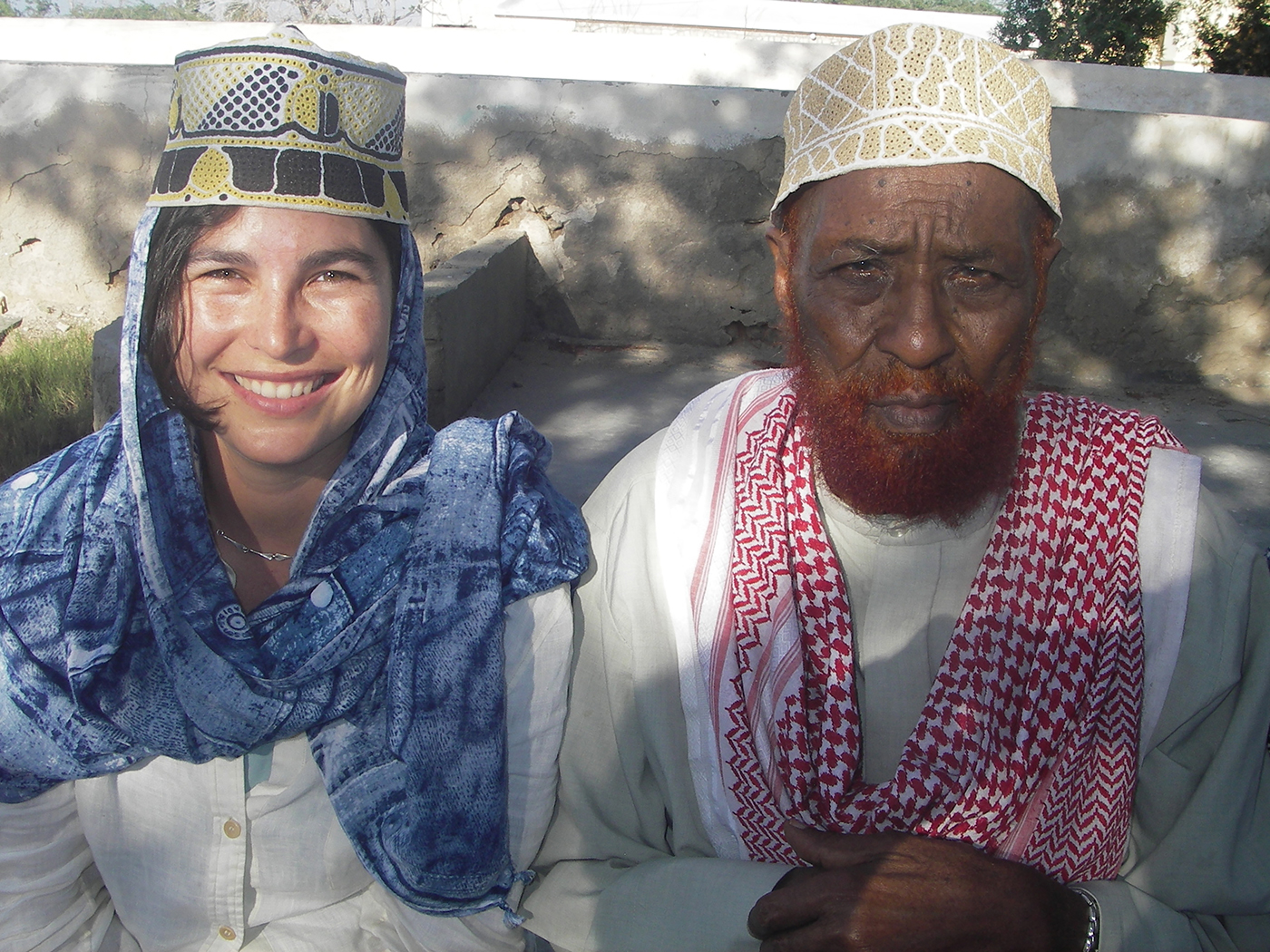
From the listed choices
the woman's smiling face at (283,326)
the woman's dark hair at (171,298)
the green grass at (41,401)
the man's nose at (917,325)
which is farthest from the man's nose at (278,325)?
the green grass at (41,401)

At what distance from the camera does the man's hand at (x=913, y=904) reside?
1.55 metres

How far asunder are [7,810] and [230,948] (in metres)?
0.44

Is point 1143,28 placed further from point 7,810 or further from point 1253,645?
point 7,810

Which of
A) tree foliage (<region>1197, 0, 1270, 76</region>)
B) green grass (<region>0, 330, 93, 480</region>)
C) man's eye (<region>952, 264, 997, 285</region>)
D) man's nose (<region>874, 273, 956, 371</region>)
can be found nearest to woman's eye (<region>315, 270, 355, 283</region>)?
man's nose (<region>874, 273, 956, 371</region>)

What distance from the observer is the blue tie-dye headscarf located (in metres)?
1.67

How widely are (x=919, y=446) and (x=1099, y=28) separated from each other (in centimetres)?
1278

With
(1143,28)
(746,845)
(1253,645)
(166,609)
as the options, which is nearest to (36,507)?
(166,609)

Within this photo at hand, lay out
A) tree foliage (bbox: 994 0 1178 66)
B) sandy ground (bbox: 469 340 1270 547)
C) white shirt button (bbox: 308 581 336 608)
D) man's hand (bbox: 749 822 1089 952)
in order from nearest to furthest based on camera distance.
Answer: man's hand (bbox: 749 822 1089 952), white shirt button (bbox: 308 581 336 608), sandy ground (bbox: 469 340 1270 547), tree foliage (bbox: 994 0 1178 66)

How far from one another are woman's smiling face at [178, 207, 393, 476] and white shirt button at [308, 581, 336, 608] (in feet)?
0.73

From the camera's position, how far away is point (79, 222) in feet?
19.0

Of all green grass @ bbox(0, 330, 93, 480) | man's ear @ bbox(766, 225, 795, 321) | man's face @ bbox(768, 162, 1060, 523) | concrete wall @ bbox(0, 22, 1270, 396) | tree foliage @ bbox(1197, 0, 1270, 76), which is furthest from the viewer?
Result: tree foliage @ bbox(1197, 0, 1270, 76)

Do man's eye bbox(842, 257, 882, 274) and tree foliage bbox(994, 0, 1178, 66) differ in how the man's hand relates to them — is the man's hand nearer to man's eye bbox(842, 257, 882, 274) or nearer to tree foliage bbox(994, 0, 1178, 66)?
man's eye bbox(842, 257, 882, 274)

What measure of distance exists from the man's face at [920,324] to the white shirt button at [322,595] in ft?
2.95

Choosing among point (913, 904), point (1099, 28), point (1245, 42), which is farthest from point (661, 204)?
point (1099, 28)
